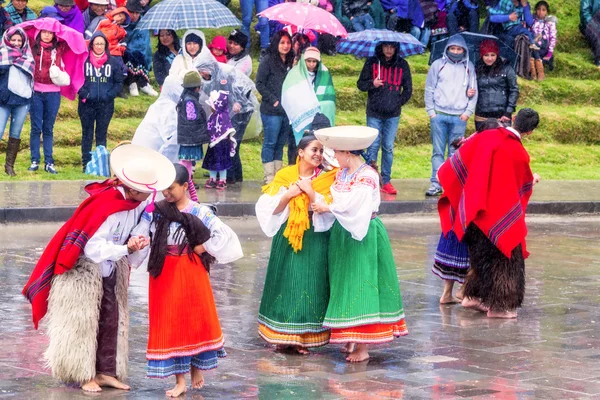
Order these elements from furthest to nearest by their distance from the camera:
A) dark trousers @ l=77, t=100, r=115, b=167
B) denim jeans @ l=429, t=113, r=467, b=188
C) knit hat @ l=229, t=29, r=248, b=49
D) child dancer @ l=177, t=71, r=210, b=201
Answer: knit hat @ l=229, t=29, r=248, b=49 < dark trousers @ l=77, t=100, r=115, b=167 < denim jeans @ l=429, t=113, r=467, b=188 < child dancer @ l=177, t=71, r=210, b=201

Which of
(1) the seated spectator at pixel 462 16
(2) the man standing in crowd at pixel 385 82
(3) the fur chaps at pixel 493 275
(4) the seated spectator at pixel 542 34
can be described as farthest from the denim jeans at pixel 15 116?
(4) the seated spectator at pixel 542 34

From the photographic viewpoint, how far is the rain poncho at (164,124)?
1566cm

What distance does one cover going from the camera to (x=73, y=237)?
725 cm

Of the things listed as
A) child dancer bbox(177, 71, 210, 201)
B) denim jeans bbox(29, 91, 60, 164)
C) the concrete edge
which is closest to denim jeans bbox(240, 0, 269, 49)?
denim jeans bbox(29, 91, 60, 164)

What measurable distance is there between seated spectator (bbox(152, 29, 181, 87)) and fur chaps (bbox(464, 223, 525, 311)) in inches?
333

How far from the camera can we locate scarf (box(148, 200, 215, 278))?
24.1 feet

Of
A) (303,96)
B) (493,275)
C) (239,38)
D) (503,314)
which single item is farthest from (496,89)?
(503,314)

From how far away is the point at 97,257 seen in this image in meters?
7.21

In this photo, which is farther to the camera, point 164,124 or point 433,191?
point 433,191

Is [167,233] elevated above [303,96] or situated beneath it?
elevated above

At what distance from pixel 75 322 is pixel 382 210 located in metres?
9.22

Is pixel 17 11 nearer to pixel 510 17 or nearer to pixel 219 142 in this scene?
pixel 219 142

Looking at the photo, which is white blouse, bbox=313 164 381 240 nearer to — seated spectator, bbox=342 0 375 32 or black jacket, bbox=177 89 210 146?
black jacket, bbox=177 89 210 146

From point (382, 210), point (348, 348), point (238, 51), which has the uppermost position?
point (238, 51)
